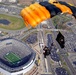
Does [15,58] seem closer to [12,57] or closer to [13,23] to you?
[12,57]

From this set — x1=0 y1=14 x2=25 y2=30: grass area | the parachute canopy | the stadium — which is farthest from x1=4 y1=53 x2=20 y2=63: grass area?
the parachute canopy

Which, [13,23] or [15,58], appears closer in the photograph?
[15,58]

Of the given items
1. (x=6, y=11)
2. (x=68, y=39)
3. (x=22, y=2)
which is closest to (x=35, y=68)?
(x=68, y=39)

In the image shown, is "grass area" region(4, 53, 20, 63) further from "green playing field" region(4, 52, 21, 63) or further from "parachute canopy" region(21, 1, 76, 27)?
"parachute canopy" region(21, 1, 76, 27)

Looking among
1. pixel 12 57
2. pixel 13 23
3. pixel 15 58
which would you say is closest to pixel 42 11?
pixel 15 58

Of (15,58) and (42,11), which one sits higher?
(42,11)

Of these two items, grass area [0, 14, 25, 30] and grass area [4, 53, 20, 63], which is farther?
grass area [0, 14, 25, 30]

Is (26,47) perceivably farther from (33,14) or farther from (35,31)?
(33,14)
